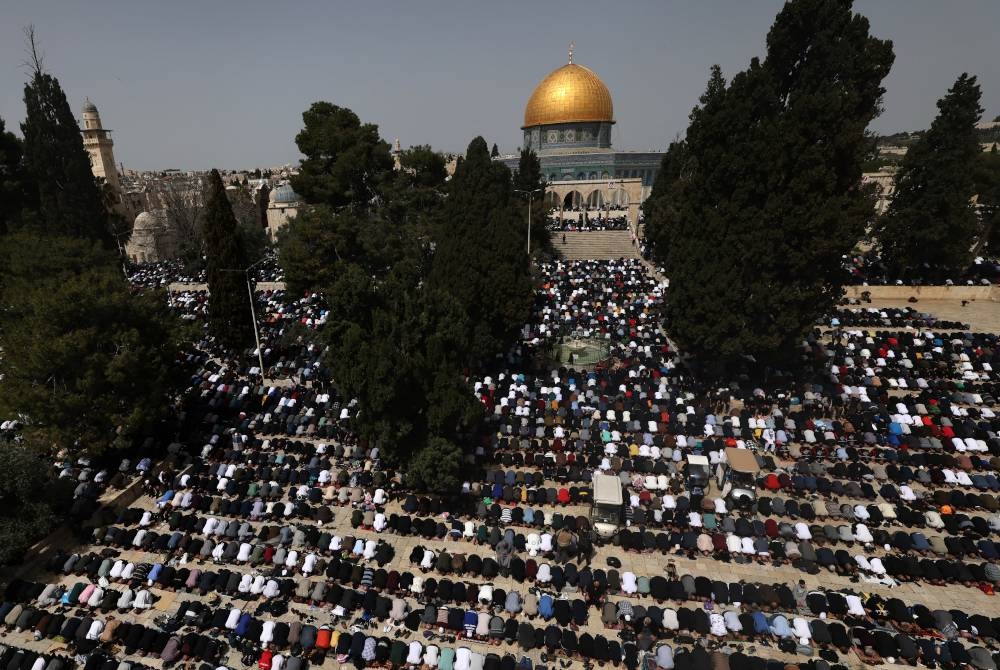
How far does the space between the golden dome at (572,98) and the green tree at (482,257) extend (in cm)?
4776

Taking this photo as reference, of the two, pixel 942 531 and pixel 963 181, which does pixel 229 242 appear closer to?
pixel 942 531

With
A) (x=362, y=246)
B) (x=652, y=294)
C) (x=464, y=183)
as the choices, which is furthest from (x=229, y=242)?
(x=652, y=294)

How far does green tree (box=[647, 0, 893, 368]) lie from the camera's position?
60.6 ft

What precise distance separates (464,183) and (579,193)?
4550 cm

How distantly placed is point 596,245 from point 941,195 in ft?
→ 82.4

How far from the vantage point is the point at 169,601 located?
12.6 meters

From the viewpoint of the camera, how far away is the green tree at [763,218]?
60.6 feet

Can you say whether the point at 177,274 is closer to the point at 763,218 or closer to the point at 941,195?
the point at 763,218

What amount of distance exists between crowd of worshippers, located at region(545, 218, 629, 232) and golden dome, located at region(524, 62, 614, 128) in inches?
613

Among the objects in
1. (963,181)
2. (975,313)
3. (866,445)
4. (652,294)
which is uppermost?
(963,181)

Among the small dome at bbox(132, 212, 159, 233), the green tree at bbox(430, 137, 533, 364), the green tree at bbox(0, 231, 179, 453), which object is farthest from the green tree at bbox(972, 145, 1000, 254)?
the small dome at bbox(132, 212, 159, 233)

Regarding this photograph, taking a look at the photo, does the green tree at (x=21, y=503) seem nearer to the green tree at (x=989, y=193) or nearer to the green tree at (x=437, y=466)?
the green tree at (x=437, y=466)

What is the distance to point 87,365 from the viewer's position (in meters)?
16.3

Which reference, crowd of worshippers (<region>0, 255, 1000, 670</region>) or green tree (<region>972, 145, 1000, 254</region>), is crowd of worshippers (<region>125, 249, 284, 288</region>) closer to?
crowd of worshippers (<region>0, 255, 1000, 670</region>)
